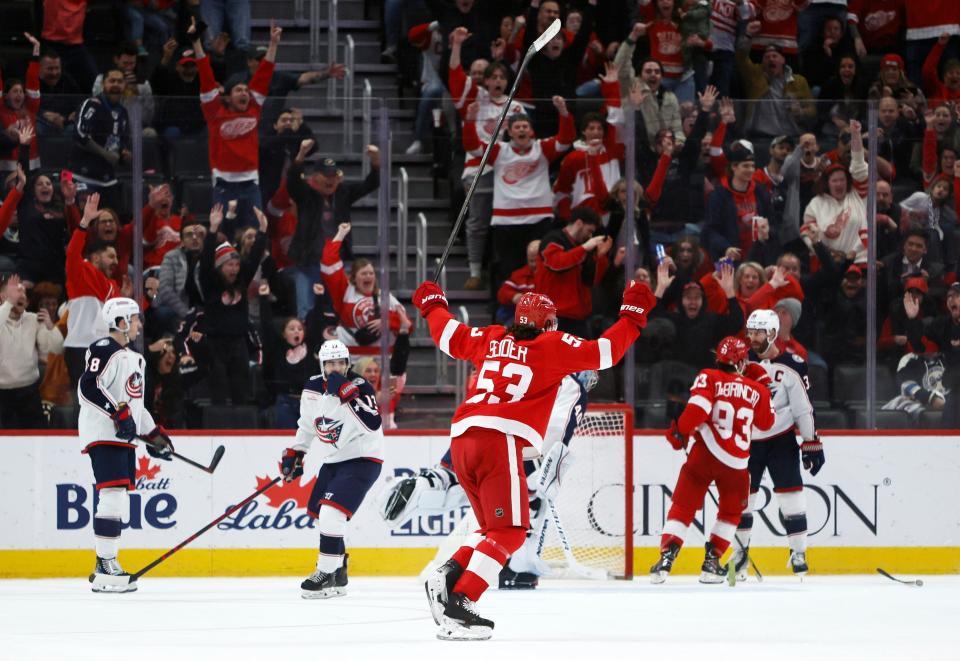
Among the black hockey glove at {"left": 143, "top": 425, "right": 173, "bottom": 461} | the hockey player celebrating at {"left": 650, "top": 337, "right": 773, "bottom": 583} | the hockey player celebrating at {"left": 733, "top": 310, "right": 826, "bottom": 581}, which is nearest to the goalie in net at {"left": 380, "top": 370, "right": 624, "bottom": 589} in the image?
the hockey player celebrating at {"left": 650, "top": 337, "right": 773, "bottom": 583}

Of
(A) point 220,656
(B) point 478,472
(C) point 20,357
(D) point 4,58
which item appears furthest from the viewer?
(D) point 4,58

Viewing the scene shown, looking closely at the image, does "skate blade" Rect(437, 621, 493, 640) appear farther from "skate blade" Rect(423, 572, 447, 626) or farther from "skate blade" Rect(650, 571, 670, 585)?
Answer: "skate blade" Rect(650, 571, 670, 585)

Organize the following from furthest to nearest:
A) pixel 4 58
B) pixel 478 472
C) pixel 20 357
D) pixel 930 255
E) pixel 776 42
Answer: pixel 776 42, pixel 4 58, pixel 930 255, pixel 20 357, pixel 478 472

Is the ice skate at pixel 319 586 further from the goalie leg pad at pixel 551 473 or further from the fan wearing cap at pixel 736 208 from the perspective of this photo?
the fan wearing cap at pixel 736 208

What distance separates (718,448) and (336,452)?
213 centimetres

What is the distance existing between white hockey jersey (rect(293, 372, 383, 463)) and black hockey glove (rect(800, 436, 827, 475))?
2.53 meters

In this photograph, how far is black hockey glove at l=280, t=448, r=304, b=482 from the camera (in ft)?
26.8

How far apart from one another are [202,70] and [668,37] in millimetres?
3457

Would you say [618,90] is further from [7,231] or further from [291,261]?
[7,231]

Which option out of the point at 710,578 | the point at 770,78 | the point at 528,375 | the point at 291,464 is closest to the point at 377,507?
the point at 291,464

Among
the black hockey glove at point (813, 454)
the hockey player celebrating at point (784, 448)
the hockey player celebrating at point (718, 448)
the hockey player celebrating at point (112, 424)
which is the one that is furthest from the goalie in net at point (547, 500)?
the hockey player celebrating at point (112, 424)

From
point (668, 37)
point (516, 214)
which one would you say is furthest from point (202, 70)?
point (668, 37)

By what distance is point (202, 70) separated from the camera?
32.8ft

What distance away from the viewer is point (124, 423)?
803cm
